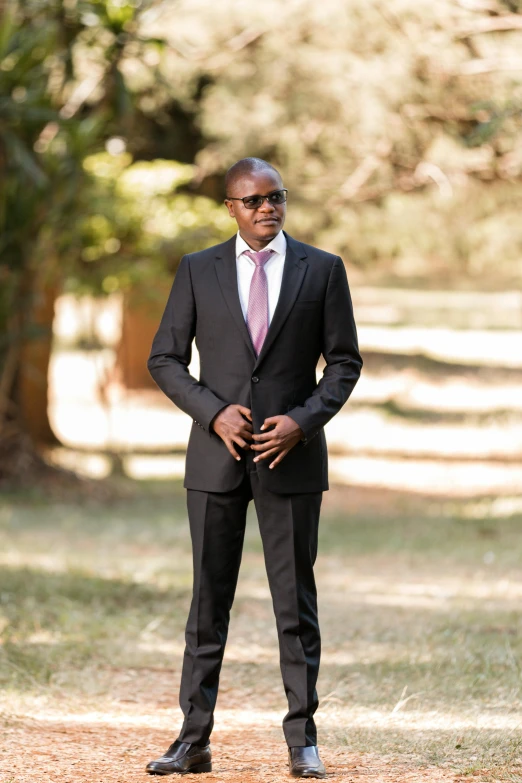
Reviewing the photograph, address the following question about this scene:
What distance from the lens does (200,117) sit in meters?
17.5

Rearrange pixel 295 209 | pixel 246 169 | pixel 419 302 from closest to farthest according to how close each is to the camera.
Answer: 1. pixel 246 169
2. pixel 295 209
3. pixel 419 302

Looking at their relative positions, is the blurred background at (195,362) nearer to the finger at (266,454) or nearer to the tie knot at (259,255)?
the finger at (266,454)

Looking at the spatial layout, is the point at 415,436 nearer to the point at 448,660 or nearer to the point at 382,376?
the point at 382,376

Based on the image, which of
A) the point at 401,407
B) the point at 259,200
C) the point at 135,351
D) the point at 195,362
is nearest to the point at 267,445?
the point at 259,200

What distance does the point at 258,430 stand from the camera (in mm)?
3934

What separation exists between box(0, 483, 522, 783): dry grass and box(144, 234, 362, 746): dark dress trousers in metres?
0.41

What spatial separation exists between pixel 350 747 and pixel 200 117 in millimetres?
13951

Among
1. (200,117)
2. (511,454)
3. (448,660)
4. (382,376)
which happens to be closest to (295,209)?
(200,117)

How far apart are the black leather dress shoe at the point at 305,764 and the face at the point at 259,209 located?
162 cm

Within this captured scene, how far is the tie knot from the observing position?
13.2 ft

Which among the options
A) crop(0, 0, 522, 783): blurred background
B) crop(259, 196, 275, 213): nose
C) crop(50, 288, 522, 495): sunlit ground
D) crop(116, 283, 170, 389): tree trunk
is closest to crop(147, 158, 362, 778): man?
crop(259, 196, 275, 213): nose

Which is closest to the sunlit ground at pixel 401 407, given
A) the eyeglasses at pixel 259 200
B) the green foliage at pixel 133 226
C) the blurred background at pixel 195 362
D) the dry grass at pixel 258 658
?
the blurred background at pixel 195 362

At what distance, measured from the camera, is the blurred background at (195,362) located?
5895 millimetres

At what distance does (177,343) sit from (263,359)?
0.32m
